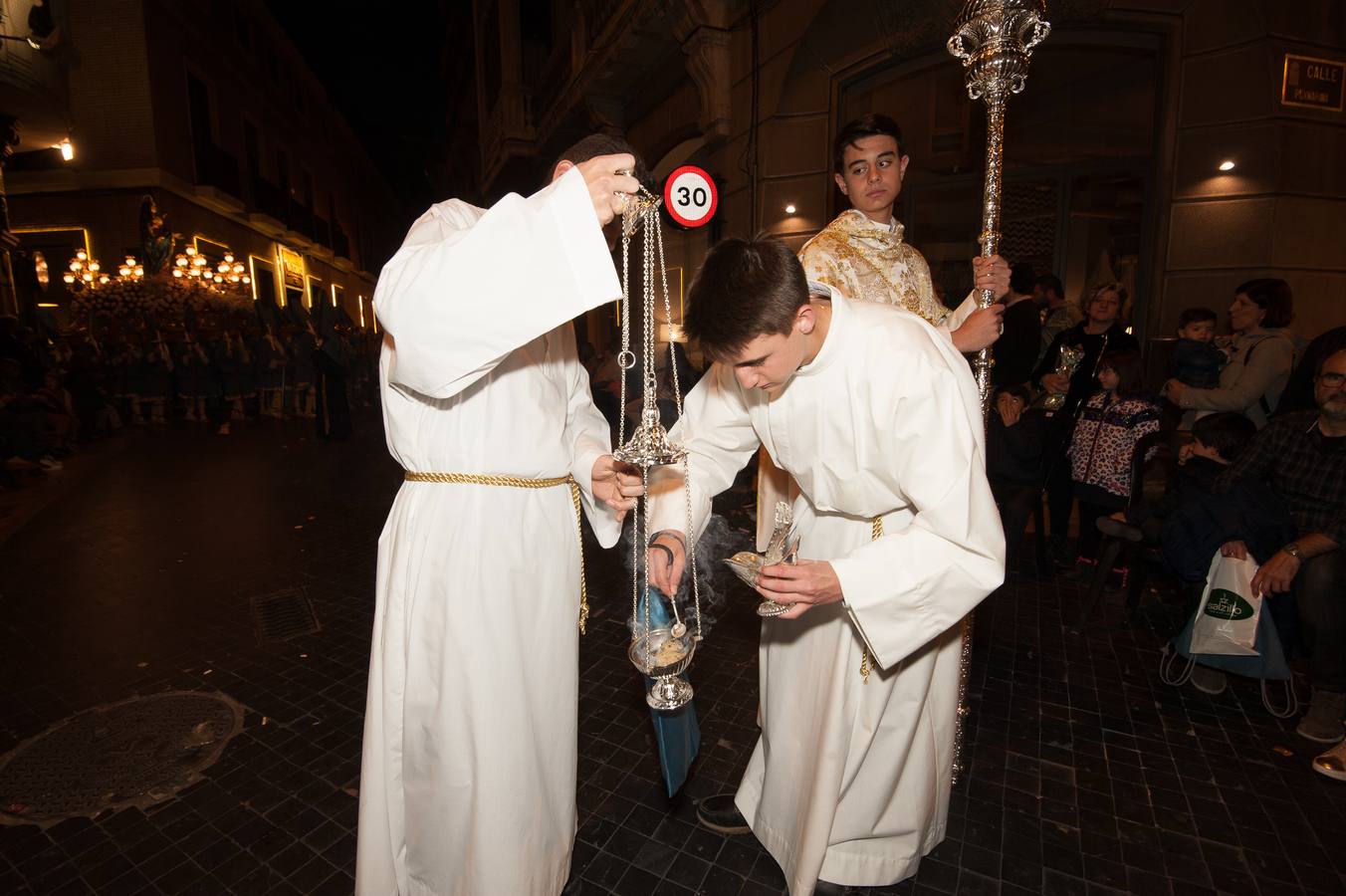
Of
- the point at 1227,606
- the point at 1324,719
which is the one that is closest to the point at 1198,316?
the point at 1227,606

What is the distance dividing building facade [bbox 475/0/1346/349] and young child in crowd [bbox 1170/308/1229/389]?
4.80ft

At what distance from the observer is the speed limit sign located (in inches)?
372

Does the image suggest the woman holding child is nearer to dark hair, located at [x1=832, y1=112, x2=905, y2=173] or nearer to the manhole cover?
dark hair, located at [x1=832, y1=112, x2=905, y2=173]

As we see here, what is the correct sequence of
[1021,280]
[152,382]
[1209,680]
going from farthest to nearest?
[152,382] < [1021,280] < [1209,680]

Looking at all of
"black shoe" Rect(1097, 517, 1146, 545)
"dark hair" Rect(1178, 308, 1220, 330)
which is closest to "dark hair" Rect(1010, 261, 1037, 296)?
"dark hair" Rect(1178, 308, 1220, 330)

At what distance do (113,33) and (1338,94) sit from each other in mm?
23888

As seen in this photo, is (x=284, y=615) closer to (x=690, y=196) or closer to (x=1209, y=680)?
(x=1209, y=680)

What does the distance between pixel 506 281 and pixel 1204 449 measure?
440cm

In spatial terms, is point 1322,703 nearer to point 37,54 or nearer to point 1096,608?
point 1096,608

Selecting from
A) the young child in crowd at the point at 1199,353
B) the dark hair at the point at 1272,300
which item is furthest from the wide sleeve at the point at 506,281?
the dark hair at the point at 1272,300

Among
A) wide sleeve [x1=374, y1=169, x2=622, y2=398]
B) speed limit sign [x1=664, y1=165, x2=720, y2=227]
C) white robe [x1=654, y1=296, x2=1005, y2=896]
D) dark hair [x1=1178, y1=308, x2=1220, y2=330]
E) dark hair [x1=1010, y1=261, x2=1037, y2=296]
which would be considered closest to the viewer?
wide sleeve [x1=374, y1=169, x2=622, y2=398]

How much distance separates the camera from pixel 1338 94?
5.93 meters

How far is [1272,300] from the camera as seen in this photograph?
4.80 meters

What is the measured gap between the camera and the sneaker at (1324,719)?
10.6 ft
